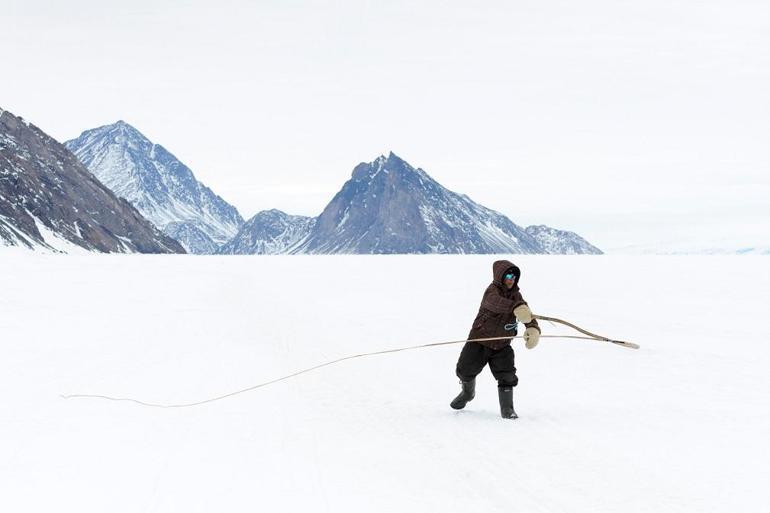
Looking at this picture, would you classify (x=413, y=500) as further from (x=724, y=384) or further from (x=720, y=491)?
(x=724, y=384)

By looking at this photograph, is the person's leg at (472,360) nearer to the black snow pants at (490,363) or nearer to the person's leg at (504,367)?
the black snow pants at (490,363)

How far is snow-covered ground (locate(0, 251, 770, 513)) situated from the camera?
5668 mm

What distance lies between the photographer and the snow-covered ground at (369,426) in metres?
5.67

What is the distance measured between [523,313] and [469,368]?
111 centimetres

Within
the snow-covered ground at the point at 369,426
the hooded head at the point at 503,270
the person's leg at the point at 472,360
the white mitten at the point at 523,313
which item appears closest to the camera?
the snow-covered ground at the point at 369,426

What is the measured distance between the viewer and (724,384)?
10.7 meters

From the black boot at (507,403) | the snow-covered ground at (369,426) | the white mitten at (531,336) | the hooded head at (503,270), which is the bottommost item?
the snow-covered ground at (369,426)

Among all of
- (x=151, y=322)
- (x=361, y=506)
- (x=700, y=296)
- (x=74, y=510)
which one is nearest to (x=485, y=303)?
(x=361, y=506)

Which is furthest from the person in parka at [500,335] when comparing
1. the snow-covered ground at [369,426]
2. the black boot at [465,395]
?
the snow-covered ground at [369,426]

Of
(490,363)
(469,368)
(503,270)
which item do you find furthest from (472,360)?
(503,270)

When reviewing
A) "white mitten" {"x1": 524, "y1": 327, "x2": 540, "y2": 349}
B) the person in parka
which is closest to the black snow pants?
the person in parka

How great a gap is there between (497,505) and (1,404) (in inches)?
277

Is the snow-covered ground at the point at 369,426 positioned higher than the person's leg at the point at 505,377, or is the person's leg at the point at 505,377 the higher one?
the person's leg at the point at 505,377

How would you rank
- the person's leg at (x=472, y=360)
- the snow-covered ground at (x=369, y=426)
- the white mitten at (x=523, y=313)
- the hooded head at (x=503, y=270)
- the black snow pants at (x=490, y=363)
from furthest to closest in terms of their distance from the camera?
the person's leg at (x=472, y=360), the black snow pants at (x=490, y=363), the hooded head at (x=503, y=270), the white mitten at (x=523, y=313), the snow-covered ground at (x=369, y=426)
